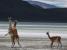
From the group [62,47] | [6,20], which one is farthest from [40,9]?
[62,47]

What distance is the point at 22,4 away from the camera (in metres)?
17.2

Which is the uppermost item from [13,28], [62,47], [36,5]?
[36,5]

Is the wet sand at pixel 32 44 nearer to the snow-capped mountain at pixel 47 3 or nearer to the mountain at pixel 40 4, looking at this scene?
the snow-capped mountain at pixel 47 3

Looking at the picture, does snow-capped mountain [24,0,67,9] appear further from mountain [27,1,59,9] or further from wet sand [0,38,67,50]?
wet sand [0,38,67,50]

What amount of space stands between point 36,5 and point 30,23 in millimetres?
1012

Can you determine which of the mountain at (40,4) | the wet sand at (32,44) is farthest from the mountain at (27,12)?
the wet sand at (32,44)

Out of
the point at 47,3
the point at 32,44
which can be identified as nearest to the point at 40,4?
the point at 47,3

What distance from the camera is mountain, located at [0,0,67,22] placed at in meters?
17.1

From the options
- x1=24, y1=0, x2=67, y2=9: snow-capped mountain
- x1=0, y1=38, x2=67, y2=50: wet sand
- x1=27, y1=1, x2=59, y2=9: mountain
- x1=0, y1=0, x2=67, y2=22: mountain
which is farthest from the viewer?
x1=0, y1=0, x2=67, y2=22: mountain

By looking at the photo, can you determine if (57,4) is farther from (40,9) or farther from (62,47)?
(62,47)

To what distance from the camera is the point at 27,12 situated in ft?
57.4

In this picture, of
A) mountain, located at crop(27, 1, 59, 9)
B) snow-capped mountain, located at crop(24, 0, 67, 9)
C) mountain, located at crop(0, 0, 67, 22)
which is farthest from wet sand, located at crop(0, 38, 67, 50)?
mountain, located at crop(0, 0, 67, 22)

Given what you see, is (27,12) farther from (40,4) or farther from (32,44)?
(32,44)

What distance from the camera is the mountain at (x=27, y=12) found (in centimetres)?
1711
